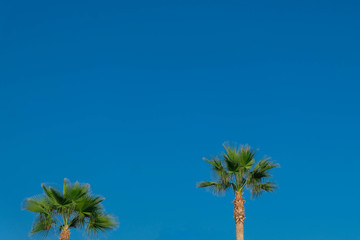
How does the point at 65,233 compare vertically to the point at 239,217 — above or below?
below

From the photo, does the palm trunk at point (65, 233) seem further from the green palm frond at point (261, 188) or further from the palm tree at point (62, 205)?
the green palm frond at point (261, 188)

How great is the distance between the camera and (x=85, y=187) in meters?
25.9

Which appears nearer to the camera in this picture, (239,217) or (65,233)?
(65,233)

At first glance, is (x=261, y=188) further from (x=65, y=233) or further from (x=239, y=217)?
(x=65, y=233)

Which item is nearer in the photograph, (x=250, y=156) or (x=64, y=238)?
(x=64, y=238)

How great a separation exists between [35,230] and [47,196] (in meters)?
1.91

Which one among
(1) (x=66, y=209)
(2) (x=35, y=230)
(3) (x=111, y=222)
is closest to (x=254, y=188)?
(3) (x=111, y=222)

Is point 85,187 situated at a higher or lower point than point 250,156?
lower

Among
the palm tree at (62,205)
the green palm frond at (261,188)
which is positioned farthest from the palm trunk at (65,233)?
the green palm frond at (261,188)

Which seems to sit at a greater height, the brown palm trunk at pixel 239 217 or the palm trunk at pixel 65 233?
the brown palm trunk at pixel 239 217

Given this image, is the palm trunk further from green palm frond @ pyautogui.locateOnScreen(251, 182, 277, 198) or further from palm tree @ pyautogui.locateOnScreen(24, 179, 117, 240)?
green palm frond @ pyautogui.locateOnScreen(251, 182, 277, 198)

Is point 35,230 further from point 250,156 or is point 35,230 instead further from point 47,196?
point 250,156

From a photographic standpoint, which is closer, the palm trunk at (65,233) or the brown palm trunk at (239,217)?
the palm trunk at (65,233)

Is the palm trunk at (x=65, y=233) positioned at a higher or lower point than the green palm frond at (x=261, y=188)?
lower
